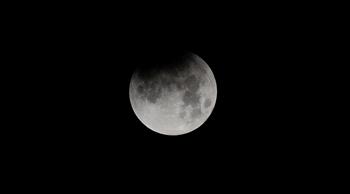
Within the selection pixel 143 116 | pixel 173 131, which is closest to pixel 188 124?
pixel 173 131

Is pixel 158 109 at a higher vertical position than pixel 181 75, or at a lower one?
lower

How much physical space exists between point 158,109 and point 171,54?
0.81 meters

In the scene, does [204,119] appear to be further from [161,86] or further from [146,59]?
[146,59]

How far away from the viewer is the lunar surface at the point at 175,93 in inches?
171

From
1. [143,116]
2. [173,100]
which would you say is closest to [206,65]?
[173,100]

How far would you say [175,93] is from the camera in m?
4.31

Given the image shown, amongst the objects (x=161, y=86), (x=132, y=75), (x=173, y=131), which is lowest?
(x=173, y=131)

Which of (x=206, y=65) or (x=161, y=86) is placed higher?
(x=206, y=65)

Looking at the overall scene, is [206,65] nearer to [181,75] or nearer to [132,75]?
[181,75]

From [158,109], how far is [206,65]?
1043 millimetres

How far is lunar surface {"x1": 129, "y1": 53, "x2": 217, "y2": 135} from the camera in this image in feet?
14.2

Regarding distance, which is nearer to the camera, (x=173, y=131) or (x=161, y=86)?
(x=161, y=86)

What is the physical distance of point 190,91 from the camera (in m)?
→ 4.36

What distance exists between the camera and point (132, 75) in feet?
15.8
